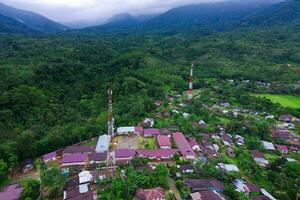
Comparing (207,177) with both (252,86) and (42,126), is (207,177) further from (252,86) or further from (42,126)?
(252,86)

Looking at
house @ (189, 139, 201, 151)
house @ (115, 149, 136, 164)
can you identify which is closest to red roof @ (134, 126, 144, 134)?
house @ (115, 149, 136, 164)

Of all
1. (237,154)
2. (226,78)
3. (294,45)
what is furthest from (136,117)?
(294,45)

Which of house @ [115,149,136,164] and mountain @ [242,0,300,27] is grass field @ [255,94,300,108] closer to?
house @ [115,149,136,164]

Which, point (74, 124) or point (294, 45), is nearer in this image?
→ point (74, 124)

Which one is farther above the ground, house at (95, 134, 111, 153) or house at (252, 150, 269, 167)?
house at (95, 134, 111, 153)

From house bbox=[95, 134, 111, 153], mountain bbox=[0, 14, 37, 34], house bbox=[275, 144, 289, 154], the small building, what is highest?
mountain bbox=[0, 14, 37, 34]

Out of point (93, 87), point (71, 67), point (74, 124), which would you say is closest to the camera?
point (74, 124)

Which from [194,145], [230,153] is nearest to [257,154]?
[230,153]
